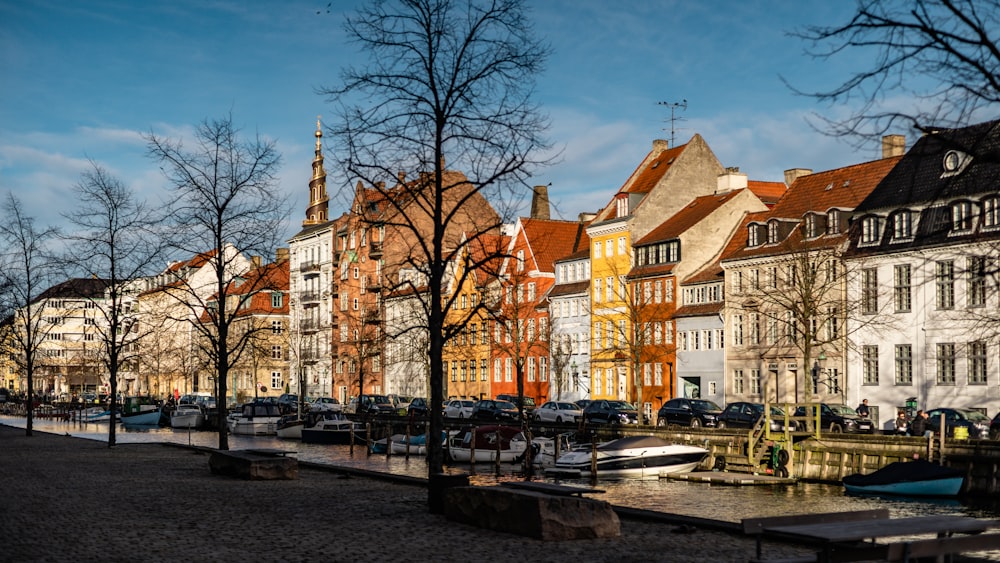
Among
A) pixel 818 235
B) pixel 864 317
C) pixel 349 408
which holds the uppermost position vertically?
pixel 818 235

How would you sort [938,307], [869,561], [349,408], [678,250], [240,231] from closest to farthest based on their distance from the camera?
1. [869,561]
2. [240,231]
3. [938,307]
4. [678,250]
5. [349,408]

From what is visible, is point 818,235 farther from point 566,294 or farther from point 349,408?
point 349,408

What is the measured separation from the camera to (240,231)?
38000 mm

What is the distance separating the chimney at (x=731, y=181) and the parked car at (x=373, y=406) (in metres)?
27.6

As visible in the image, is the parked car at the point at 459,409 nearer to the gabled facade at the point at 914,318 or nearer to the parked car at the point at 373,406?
the parked car at the point at 373,406

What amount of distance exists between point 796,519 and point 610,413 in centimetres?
5125

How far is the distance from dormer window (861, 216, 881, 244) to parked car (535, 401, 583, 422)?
1799cm

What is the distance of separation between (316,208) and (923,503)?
112 m

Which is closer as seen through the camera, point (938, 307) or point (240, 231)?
point (240, 231)

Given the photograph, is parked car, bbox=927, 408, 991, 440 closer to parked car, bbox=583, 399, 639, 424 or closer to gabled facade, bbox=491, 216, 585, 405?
parked car, bbox=583, 399, 639, 424

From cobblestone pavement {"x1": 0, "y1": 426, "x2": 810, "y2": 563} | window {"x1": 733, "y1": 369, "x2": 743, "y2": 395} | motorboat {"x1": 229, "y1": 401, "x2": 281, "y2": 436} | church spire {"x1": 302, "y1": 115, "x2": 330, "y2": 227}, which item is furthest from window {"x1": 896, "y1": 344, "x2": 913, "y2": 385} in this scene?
church spire {"x1": 302, "y1": 115, "x2": 330, "y2": 227}

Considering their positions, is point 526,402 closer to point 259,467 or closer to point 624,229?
point 624,229

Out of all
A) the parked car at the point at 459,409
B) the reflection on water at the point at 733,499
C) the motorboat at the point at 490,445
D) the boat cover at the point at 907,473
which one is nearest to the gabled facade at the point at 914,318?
the reflection on water at the point at 733,499

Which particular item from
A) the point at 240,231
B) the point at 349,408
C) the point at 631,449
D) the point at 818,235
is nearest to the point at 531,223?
the point at 349,408
